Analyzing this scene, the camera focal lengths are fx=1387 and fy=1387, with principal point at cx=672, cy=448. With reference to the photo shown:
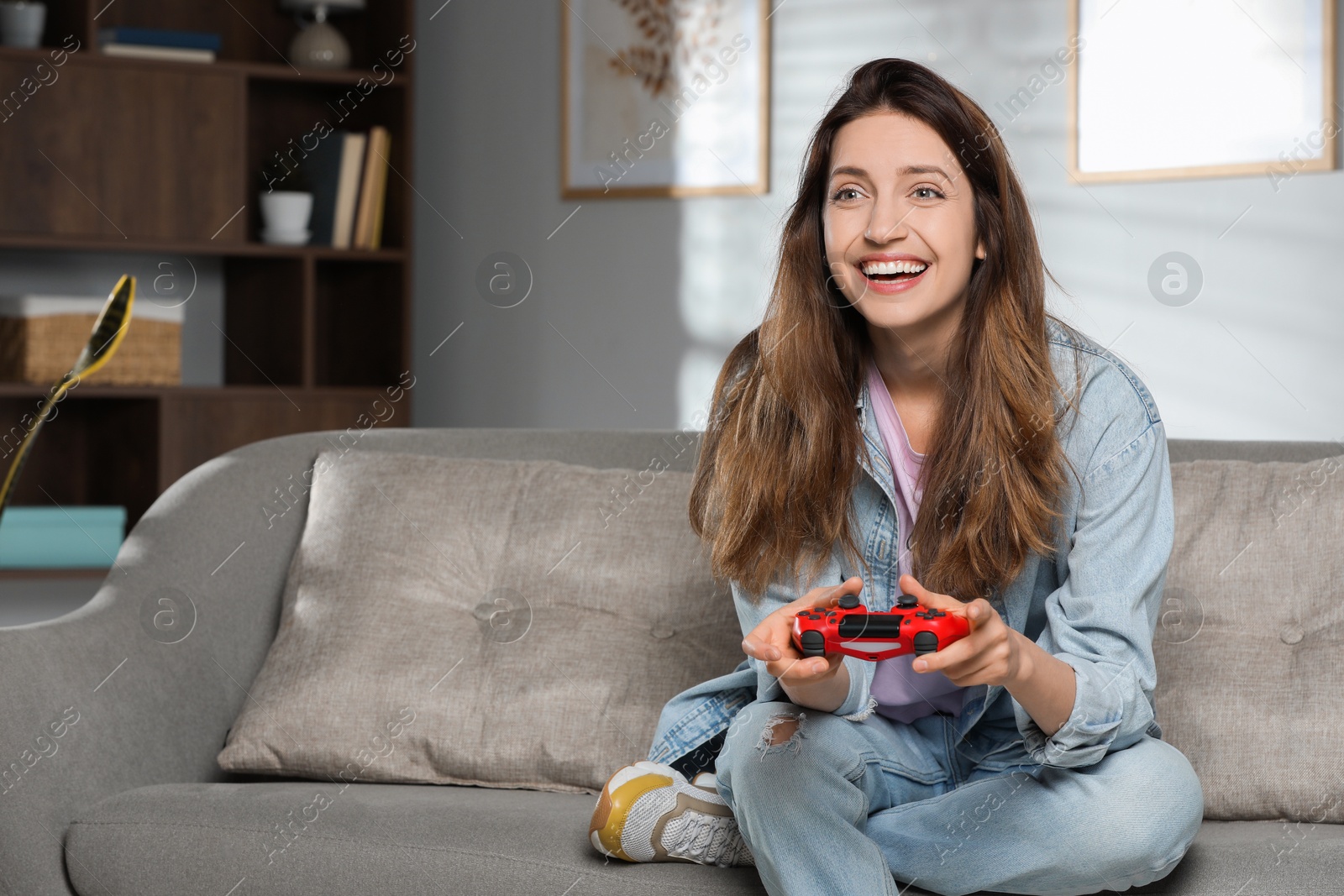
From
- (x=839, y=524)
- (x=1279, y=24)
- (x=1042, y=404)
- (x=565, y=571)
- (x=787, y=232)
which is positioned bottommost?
(x=565, y=571)

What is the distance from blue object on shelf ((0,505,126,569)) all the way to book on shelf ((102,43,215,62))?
978 mm

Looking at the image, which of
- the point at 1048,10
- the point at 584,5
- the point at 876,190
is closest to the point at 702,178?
the point at 584,5

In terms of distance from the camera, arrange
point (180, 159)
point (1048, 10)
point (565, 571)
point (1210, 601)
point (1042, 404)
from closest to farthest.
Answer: point (1042, 404) < point (1210, 601) < point (565, 571) < point (1048, 10) < point (180, 159)

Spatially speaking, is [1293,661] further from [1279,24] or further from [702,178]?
[702,178]

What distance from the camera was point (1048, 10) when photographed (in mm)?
2668

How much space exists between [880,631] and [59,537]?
2360mm

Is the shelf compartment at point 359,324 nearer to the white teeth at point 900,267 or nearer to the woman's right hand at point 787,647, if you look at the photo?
the white teeth at point 900,267

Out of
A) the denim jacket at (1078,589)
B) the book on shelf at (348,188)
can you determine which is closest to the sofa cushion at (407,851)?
the denim jacket at (1078,589)

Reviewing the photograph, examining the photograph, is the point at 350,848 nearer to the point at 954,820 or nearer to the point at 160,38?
the point at 954,820

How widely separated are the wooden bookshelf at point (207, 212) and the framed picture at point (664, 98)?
402mm

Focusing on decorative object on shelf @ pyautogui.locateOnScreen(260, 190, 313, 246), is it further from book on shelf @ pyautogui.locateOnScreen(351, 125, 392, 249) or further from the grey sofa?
the grey sofa

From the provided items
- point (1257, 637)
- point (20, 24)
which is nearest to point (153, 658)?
point (1257, 637)

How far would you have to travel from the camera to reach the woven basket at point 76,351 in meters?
2.90

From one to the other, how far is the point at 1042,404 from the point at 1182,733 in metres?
0.45
